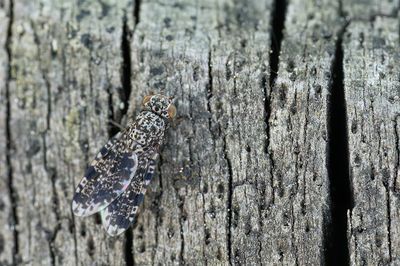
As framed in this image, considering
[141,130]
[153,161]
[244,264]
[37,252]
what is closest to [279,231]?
[244,264]

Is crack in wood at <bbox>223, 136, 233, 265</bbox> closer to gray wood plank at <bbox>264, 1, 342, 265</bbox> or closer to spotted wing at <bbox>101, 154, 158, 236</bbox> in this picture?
gray wood plank at <bbox>264, 1, 342, 265</bbox>

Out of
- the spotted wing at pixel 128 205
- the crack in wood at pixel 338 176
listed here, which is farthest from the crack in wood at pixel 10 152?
the crack in wood at pixel 338 176

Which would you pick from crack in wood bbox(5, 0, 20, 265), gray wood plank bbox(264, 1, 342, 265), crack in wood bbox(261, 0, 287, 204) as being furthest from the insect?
gray wood plank bbox(264, 1, 342, 265)

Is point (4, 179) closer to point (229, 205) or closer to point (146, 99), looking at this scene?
point (146, 99)

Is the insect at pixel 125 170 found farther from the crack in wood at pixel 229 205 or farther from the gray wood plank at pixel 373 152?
the gray wood plank at pixel 373 152

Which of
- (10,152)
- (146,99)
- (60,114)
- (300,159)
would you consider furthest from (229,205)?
(10,152)

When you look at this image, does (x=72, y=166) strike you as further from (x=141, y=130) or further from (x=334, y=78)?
(x=334, y=78)

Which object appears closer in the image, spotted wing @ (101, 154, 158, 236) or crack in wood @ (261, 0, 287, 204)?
crack in wood @ (261, 0, 287, 204)
